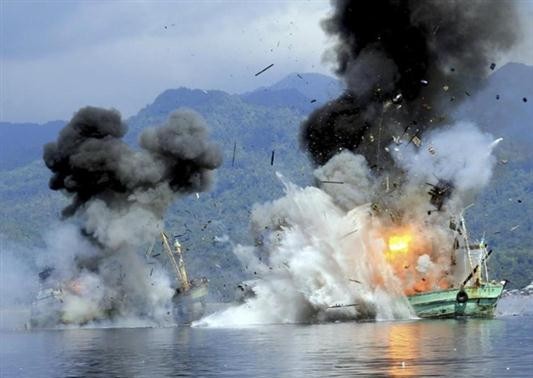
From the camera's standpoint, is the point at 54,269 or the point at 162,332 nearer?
the point at 162,332

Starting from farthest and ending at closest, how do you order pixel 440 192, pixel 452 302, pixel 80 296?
1. pixel 80 296
2. pixel 440 192
3. pixel 452 302

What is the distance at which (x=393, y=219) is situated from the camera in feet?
403

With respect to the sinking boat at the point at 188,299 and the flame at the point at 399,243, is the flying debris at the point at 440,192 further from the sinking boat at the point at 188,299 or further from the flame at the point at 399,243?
the sinking boat at the point at 188,299

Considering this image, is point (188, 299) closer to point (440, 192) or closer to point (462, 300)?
point (440, 192)

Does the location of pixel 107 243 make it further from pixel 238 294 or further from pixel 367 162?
pixel 367 162

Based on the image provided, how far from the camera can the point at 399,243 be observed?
121 metres

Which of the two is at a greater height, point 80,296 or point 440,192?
point 440,192

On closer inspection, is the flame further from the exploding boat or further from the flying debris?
the exploding boat

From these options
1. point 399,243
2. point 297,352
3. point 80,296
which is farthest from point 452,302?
point 80,296

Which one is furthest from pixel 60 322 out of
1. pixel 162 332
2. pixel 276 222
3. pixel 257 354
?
pixel 257 354

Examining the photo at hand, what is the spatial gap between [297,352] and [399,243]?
1593 inches

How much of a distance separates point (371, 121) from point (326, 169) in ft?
37.2

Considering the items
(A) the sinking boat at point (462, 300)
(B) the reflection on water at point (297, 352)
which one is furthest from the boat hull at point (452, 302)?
(B) the reflection on water at point (297, 352)

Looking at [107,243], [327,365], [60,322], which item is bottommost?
Result: [327,365]
